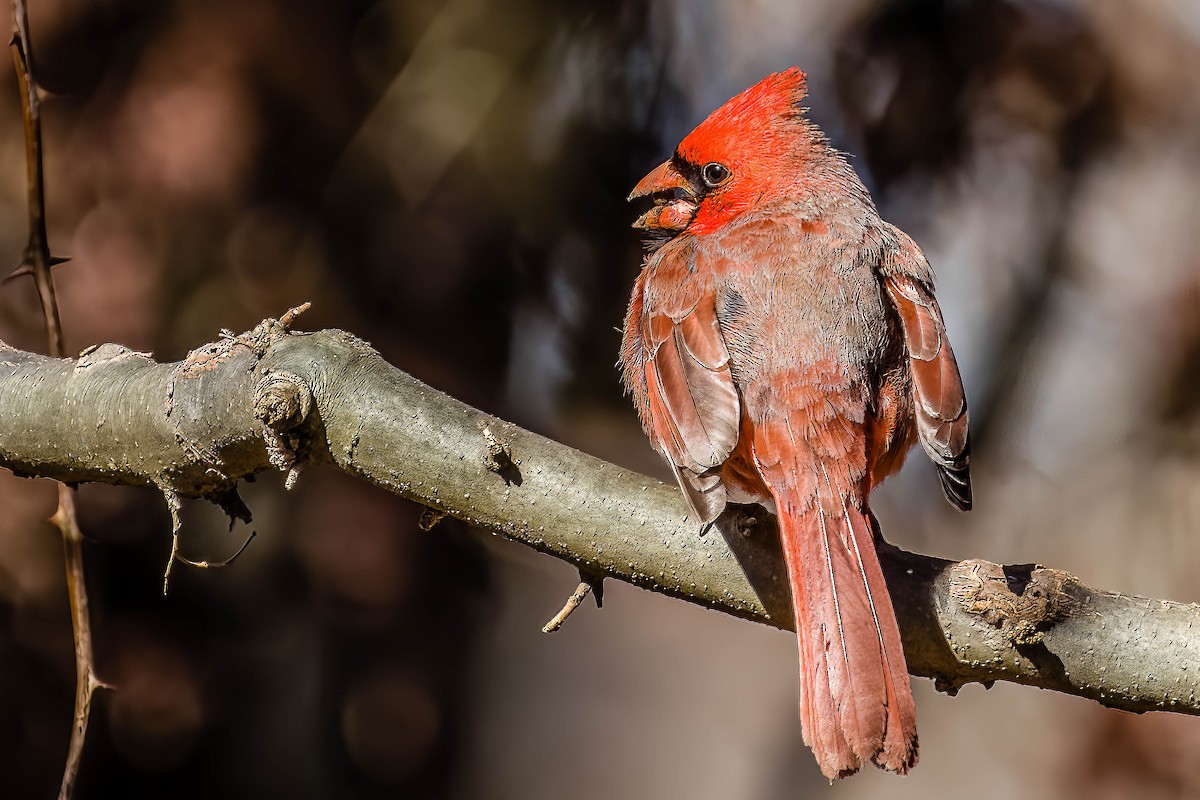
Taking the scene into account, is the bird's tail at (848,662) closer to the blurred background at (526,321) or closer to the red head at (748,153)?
the red head at (748,153)

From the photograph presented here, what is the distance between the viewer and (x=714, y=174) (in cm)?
285

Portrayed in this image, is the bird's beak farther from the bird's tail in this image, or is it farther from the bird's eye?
the bird's tail

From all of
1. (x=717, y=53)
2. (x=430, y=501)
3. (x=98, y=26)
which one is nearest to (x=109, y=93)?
(x=98, y=26)

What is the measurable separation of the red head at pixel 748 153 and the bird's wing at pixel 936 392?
0.45m

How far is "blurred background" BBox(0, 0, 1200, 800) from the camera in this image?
346 centimetres

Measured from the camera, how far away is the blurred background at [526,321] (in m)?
3.46

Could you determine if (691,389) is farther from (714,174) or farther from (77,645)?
(77,645)

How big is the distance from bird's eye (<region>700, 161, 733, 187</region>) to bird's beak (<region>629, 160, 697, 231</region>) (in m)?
0.05

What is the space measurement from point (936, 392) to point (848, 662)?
2.16 ft

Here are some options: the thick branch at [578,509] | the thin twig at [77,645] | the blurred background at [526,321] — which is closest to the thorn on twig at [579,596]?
the thick branch at [578,509]

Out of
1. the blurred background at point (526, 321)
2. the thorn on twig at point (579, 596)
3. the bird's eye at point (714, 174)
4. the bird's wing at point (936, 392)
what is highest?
the bird's eye at point (714, 174)

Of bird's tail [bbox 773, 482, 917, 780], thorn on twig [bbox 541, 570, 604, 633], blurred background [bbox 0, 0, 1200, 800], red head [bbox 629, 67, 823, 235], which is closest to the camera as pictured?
bird's tail [bbox 773, 482, 917, 780]

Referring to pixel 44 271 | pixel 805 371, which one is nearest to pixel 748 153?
pixel 805 371

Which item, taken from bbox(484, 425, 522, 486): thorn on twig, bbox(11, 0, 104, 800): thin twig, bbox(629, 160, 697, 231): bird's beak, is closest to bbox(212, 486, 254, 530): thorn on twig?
bbox(11, 0, 104, 800): thin twig
